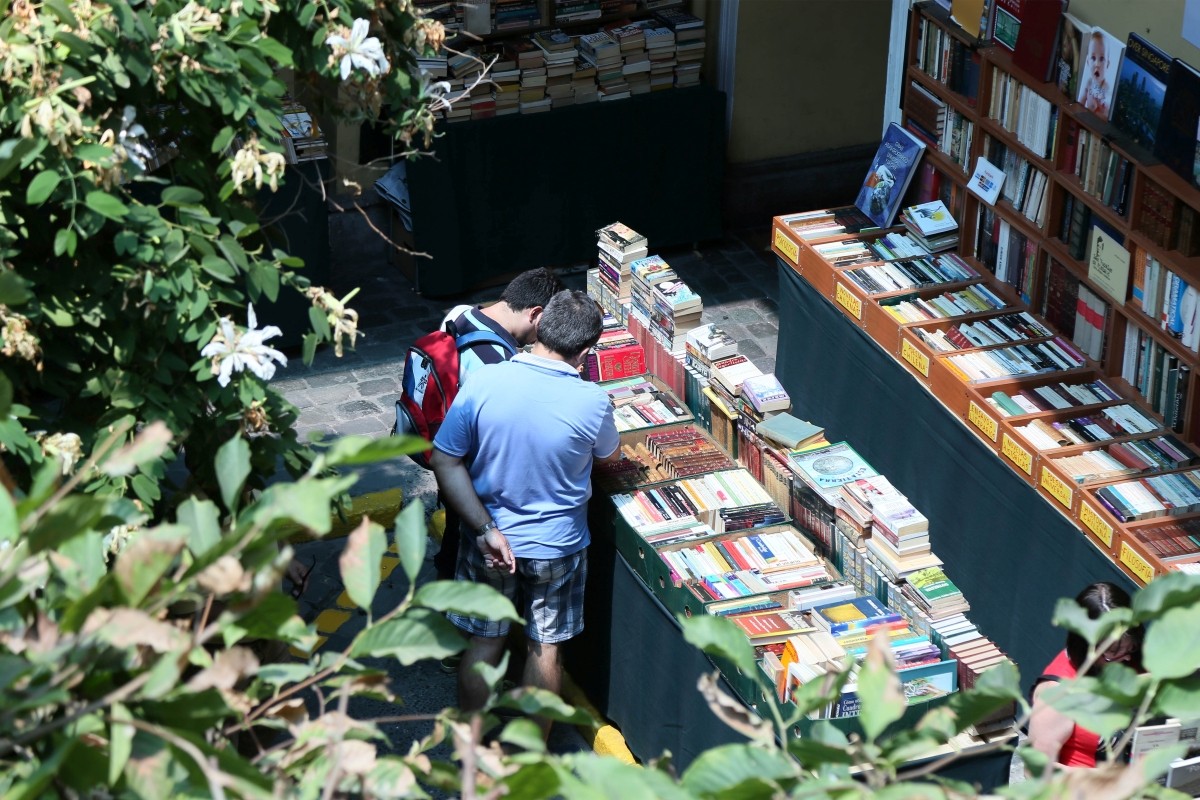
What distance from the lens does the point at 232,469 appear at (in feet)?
5.88

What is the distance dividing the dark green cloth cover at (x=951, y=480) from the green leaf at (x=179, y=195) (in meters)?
3.72

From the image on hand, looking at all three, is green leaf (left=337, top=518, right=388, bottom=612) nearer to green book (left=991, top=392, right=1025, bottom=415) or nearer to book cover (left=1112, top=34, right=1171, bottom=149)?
green book (left=991, top=392, right=1025, bottom=415)

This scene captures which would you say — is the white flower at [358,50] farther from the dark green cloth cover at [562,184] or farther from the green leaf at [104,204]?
the dark green cloth cover at [562,184]

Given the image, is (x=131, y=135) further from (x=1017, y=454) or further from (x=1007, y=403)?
(x=1007, y=403)

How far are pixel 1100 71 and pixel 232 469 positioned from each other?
223 inches

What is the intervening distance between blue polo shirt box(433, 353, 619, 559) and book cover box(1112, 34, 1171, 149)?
2.65m

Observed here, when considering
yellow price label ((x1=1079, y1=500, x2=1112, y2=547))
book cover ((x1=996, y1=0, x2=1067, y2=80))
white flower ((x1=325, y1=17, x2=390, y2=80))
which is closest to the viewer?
white flower ((x1=325, y1=17, x2=390, y2=80))

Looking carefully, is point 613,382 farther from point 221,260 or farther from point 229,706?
point 229,706

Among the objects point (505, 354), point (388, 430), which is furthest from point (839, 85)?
point (505, 354)

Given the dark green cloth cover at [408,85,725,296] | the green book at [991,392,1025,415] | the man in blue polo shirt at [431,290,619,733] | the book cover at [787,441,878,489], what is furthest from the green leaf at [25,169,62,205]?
the dark green cloth cover at [408,85,725,296]

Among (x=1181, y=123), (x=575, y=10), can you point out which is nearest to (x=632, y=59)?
(x=575, y=10)

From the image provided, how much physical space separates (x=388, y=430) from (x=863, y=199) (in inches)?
115

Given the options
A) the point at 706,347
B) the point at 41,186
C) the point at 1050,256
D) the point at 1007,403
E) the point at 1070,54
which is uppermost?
the point at 41,186

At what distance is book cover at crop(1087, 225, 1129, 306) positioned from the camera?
6508mm
